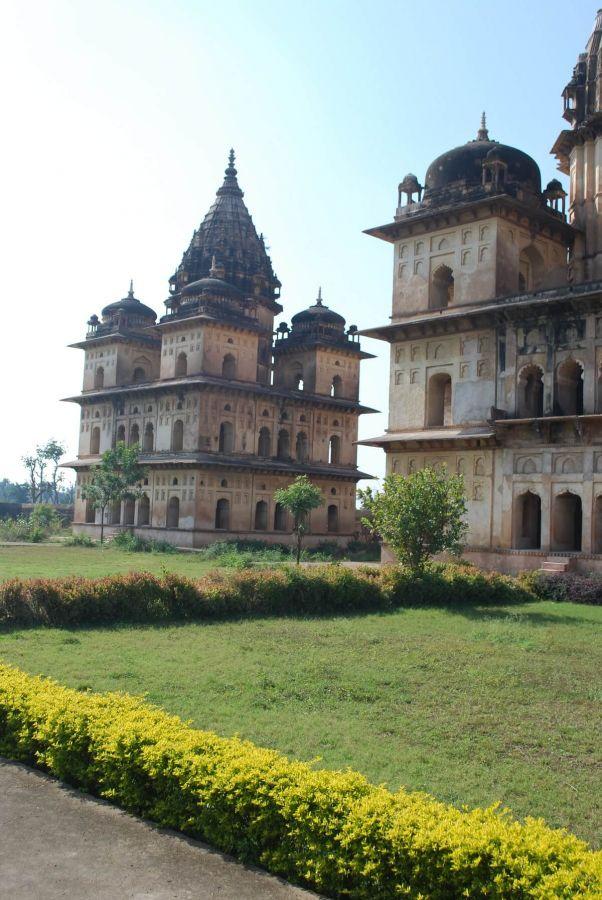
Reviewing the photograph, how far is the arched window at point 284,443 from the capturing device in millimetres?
42281

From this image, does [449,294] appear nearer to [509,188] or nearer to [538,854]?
[509,188]

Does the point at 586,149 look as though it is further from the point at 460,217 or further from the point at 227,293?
the point at 227,293

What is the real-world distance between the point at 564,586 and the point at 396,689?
1067 centimetres

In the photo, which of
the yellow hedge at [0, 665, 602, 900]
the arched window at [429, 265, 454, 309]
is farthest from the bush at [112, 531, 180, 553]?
the yellow hedge at [0, 665, 602, 900]

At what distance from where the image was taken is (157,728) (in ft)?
21.4

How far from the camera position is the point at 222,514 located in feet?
127

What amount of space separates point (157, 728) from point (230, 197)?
4346 centimetres

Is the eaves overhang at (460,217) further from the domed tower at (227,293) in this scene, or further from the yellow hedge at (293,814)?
the yellow hedge at (293,814)

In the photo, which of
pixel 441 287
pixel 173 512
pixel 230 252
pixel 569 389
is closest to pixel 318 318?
pixel 230 252

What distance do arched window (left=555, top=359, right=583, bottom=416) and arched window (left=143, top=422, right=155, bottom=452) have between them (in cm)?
2314

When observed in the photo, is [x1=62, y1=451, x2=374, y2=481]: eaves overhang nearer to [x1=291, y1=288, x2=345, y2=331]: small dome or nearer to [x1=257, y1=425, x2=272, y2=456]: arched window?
[x1=257, y1=425, x2=272, y2=456]: arched window

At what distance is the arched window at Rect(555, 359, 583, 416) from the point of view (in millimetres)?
22672

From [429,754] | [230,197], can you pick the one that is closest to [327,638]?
[429,754]

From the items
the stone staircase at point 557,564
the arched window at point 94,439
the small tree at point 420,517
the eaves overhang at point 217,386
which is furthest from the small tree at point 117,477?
the stone staircase at point 557,564
